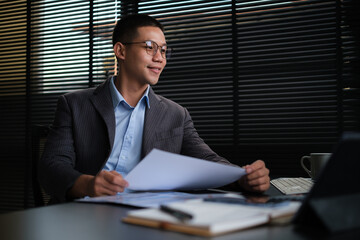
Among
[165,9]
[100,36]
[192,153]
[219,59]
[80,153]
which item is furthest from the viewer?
[100,36]

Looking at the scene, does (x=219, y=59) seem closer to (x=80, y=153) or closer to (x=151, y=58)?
(x=151, y=58)

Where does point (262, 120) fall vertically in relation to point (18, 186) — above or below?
above

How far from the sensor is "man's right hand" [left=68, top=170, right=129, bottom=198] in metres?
0.98

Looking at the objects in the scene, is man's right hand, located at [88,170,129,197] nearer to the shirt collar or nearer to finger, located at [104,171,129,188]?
finger, located at [104,171,129,188]

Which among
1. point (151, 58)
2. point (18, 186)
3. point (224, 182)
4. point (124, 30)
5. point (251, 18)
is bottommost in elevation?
point (18, 186)

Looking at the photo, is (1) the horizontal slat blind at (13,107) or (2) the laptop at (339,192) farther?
(1) the horizontal slat blind at (13,107)

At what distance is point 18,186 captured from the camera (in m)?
3.04

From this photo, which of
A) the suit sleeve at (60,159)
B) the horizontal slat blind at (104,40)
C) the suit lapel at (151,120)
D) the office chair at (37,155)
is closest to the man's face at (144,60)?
the suit lapel at (151,120)

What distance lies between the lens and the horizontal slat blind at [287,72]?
2191mm

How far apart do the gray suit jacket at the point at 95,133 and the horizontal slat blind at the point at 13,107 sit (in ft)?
5.52

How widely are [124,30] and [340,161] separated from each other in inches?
61.4

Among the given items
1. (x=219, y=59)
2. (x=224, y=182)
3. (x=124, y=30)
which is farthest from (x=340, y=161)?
(x=219, y=59)

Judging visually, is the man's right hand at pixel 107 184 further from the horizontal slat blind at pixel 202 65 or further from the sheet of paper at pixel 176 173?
the horizontal slat blind at pixel 202 65

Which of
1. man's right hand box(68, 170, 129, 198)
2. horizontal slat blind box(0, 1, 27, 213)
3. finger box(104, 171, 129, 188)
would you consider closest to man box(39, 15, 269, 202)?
man's right hand box(68, 170, 129, 198)
